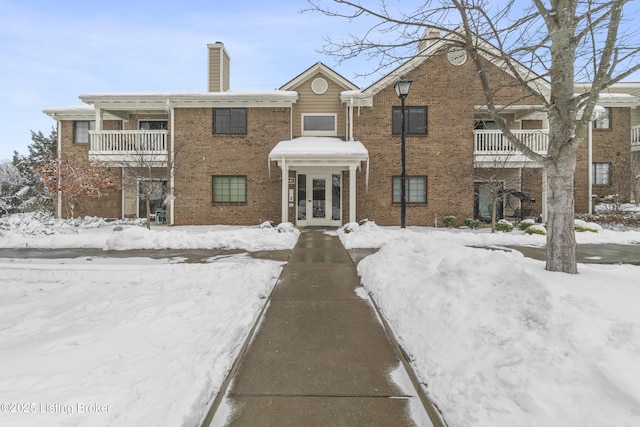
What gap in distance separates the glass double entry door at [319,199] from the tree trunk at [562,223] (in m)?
11.3

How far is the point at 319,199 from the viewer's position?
15.6 m

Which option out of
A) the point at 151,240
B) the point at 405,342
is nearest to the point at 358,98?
the point at 151,240

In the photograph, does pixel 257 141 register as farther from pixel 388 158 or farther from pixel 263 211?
pixel 388 158

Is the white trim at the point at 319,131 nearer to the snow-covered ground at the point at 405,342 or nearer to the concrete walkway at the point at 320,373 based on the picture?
the snow-covered ground at the point at 405,342

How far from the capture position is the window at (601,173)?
61.6ft

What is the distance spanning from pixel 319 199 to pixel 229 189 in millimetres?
4331

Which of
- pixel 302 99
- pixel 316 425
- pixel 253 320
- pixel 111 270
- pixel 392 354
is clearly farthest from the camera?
pixel 302 99

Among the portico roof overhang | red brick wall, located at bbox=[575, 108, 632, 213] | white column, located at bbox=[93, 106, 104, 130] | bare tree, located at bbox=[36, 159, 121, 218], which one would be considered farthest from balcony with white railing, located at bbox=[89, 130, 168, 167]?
red brick wall, located at bbox=[575, 108, 632, 213]

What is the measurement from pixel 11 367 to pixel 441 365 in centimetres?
374

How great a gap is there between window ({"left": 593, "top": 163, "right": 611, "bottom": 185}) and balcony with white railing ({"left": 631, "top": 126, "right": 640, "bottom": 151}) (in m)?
2.23

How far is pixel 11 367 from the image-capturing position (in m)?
2.93

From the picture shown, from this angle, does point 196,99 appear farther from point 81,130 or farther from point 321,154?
point 81,130

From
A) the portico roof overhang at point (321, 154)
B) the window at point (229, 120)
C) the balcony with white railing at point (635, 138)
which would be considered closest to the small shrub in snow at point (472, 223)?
the portico roof overhang at point (321, 154)

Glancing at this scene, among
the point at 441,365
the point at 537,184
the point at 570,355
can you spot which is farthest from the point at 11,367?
the point at 537,184
